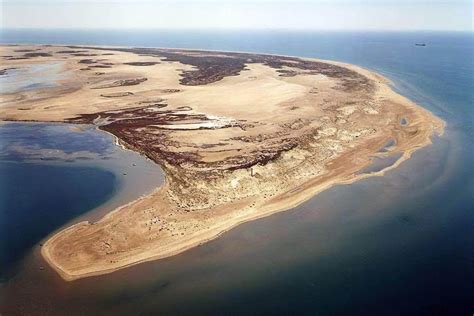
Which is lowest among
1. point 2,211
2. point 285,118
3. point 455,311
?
point 455,311

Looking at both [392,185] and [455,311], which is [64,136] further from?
[455,311]

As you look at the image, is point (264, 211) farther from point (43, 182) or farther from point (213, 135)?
point (43, 182)

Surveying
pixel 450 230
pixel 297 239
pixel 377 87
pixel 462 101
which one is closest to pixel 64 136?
pixel 297 239

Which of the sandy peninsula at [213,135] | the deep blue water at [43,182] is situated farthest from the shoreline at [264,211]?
the deep blue water at [43,182]

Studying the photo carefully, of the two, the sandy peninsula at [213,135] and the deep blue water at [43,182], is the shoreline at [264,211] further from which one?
the deep blue water at [43,182]

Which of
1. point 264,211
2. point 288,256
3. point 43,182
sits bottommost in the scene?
point 288,256

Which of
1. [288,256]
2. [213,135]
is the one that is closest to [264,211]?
[288,256]

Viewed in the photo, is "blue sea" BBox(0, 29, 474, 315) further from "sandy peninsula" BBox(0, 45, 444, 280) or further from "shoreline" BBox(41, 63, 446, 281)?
"sandy peninsula" BBox(0, 45, 444, 280)
